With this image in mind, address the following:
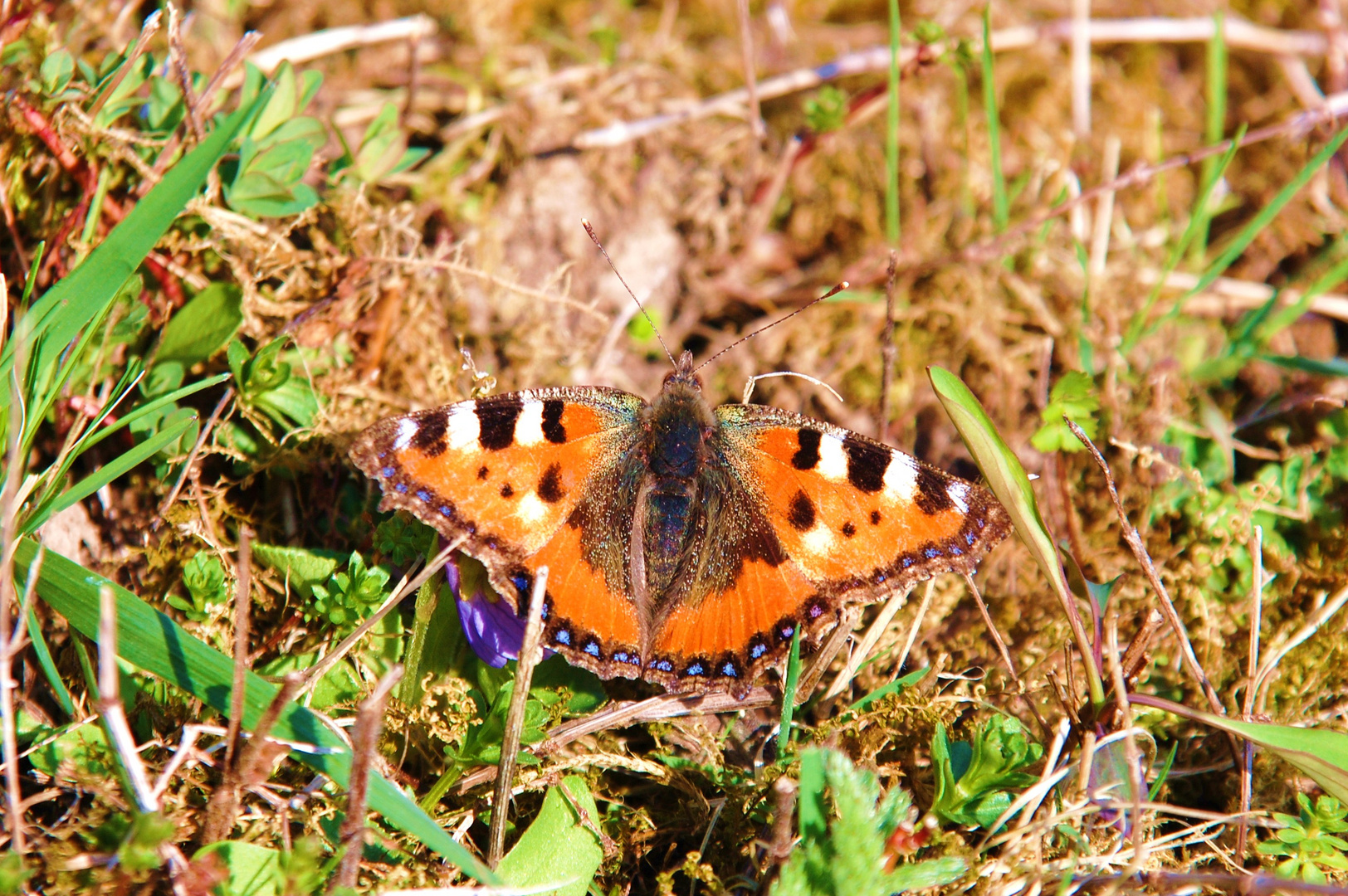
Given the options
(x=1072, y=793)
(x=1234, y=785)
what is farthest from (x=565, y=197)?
(x=1234, y=785)

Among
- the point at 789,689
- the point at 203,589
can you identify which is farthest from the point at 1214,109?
the point at 203,589

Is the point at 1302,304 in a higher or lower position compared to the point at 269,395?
lower

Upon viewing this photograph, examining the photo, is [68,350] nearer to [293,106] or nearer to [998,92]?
[293,106]

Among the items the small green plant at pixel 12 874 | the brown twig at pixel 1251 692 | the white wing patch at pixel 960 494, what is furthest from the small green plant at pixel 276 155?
the brown twig at pixel 1251 692

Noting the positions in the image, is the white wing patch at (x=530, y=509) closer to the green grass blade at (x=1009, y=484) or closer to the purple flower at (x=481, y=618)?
the purple flower at (x=481, y=618)

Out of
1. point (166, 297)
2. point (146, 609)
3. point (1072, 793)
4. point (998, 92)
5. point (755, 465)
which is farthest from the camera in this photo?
point (998, 92)

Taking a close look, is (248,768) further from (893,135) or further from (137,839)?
(893,135)

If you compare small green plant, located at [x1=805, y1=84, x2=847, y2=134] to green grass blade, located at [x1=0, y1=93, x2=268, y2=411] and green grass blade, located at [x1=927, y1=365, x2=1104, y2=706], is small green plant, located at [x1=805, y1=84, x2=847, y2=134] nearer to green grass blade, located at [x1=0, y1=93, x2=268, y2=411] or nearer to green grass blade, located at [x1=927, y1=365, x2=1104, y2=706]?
green grass blade, located at [x1=927, y1=365, x2=1104, y2=706]
